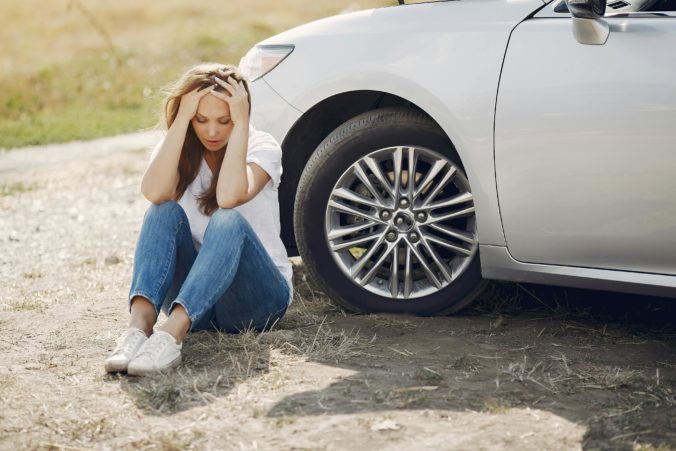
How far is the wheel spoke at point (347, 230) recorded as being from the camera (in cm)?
449

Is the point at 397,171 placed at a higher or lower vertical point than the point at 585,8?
lower

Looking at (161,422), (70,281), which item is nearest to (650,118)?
(161,422)

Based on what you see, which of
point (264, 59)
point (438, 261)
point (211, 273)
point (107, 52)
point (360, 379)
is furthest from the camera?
point (107, 52)

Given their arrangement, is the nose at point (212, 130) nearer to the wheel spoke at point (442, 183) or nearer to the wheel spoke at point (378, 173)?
the wheel spoke at point (378, 173)

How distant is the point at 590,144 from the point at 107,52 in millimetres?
14715

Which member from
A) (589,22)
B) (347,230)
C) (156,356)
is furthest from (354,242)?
(589,22)

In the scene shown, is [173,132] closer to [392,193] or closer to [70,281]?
[392,193]

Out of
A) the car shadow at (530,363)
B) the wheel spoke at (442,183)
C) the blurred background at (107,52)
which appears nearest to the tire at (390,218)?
the wheel spoke at (442,183)

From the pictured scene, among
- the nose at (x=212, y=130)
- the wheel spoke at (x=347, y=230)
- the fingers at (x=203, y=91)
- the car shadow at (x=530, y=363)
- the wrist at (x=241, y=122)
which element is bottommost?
the car shadow at (x=530, y=363)

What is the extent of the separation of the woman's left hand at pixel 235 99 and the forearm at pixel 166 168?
17 cm

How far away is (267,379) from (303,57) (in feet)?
5.04

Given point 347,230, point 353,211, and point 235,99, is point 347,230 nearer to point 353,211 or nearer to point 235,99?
point 353,211

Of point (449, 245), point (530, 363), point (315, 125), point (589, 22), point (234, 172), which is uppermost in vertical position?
point (589, 22)

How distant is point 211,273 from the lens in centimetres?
398
